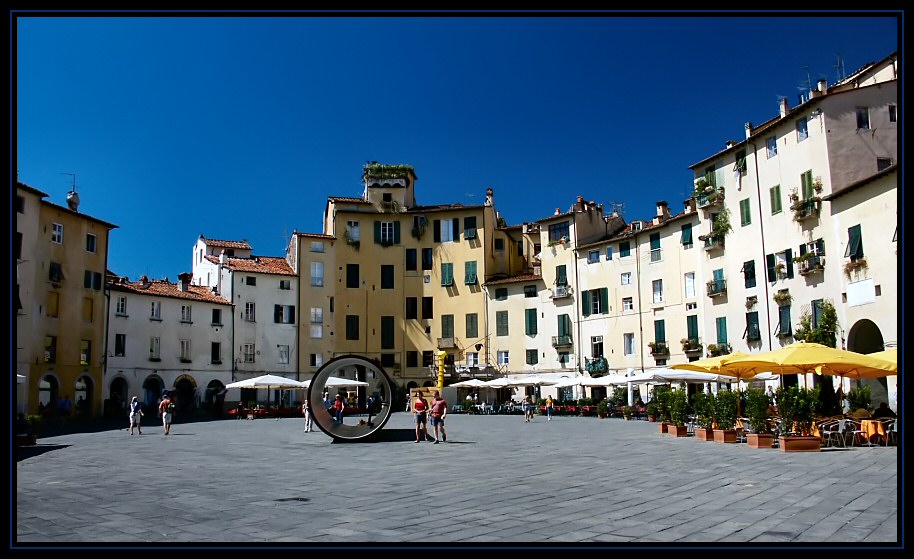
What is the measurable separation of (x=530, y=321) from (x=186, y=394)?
84.5 ft

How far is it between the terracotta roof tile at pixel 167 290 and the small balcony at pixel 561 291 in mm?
24557

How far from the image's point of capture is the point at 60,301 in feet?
136

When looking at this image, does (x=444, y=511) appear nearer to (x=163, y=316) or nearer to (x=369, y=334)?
(x=163, y=316)

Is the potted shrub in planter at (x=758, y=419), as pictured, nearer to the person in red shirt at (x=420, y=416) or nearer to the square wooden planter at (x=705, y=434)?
the square wooden planter at (x=705, y=434)

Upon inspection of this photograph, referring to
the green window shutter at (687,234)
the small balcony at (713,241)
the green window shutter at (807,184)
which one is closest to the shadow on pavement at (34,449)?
the green window shutter at (807,184)

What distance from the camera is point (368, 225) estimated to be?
62.5m

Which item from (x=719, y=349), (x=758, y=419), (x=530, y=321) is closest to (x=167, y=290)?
(x=530, y=321)

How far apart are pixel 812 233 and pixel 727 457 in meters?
21.4

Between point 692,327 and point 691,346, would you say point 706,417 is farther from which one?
point 692,327

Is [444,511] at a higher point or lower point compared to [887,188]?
lower

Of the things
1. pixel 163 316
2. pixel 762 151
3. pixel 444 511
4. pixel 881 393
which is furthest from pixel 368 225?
pixel 444 511

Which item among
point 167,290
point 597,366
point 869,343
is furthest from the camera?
point 167,290

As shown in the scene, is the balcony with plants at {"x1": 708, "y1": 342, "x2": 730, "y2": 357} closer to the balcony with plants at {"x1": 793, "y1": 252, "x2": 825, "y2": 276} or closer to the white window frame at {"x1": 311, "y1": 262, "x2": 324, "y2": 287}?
the balcony with plants at {"x1": 793, "y1": 252, "x2": 825, "y2": 276}

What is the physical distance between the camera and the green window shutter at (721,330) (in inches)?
1661
